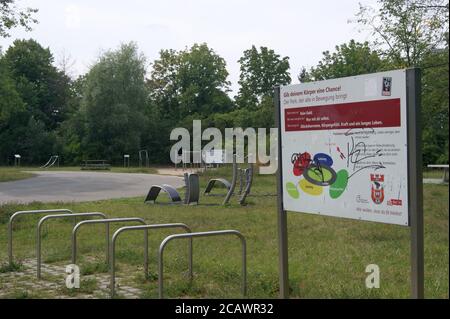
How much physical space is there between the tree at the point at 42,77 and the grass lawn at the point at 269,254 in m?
48.4

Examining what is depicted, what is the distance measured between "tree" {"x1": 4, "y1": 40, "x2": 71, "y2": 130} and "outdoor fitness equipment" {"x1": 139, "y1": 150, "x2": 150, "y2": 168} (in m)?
11.0

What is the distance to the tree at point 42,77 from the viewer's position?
6003cm

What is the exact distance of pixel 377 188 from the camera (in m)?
4.66

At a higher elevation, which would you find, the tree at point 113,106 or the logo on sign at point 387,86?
the tree at point 113,106

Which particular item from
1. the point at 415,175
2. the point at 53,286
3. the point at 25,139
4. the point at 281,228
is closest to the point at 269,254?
the point at 281,228

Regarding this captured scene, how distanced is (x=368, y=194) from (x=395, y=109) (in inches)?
27.0

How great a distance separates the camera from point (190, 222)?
1209 centimetres

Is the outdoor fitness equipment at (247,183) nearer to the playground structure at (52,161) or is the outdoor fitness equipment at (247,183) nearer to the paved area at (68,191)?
the paved area at (68,191)

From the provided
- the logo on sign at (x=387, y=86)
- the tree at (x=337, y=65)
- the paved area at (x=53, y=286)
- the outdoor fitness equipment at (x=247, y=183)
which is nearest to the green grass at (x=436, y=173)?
the logo on sign at (x=387, y=86)

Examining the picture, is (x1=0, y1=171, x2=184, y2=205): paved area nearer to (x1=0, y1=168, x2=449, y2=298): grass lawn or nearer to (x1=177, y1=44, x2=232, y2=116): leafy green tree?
(x1=0, y1=168, x2=449, y2=298): grass lawn

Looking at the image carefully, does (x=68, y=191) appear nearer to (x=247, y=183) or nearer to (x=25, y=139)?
(x=247, y=183)

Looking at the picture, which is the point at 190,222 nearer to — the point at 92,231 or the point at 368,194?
the point at 92,231

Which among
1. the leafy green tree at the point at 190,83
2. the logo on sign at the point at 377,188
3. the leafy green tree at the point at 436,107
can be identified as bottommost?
the logo on sign at the point at 377,188
